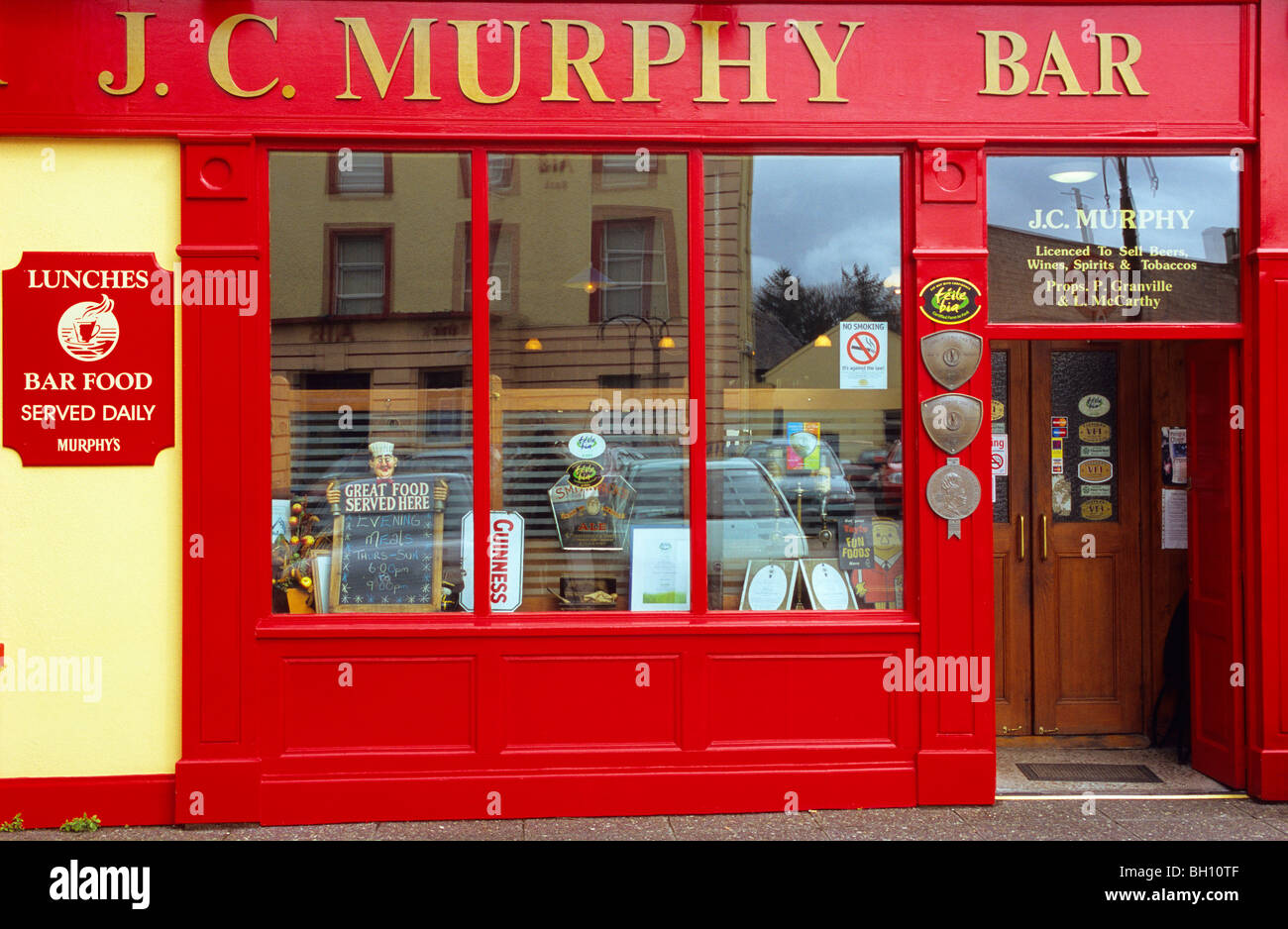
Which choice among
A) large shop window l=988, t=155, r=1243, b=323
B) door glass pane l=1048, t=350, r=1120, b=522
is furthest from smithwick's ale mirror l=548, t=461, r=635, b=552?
door glass pane l=1048, t=350, r=1120, b=522

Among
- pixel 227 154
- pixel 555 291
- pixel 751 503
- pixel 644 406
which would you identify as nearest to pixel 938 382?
pixel 751 503

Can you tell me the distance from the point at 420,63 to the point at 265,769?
364 cm

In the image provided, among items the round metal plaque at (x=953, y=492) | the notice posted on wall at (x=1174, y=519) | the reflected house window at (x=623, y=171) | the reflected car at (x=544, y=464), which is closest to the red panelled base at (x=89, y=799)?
the reflected car at (x=544, y=464)

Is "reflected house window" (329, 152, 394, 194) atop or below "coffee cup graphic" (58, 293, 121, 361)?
atop

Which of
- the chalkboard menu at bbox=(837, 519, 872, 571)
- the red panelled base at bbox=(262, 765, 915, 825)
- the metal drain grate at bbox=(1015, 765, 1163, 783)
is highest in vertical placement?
the chalkboard menu at bbox=(837, 519, 872, 571)

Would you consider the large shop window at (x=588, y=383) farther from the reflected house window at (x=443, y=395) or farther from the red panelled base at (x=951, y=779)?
the red panelled base at (x=951, y=779)

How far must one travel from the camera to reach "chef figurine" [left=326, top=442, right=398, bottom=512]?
556 cm

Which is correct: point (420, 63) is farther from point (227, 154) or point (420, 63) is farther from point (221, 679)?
point (221, 679)

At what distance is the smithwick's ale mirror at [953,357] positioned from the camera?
5477 mm

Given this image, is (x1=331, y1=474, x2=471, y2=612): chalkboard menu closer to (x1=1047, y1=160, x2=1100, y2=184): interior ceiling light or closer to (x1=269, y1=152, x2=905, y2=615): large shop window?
(x1=269, y1=152, x2=905, y2=615): large shop window

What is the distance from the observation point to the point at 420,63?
5391 millimetres

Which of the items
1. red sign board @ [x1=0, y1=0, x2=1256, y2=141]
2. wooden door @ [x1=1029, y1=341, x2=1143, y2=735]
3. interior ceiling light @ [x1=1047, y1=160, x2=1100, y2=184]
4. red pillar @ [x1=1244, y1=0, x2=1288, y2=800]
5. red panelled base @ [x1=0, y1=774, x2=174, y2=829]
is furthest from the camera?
wooden door @ [x1=1029, y1=341, x2=1143, y2=735]

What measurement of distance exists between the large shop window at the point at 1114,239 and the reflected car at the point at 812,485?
3.80ft

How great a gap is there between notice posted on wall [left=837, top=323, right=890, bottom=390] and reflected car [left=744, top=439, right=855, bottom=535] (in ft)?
1.26
